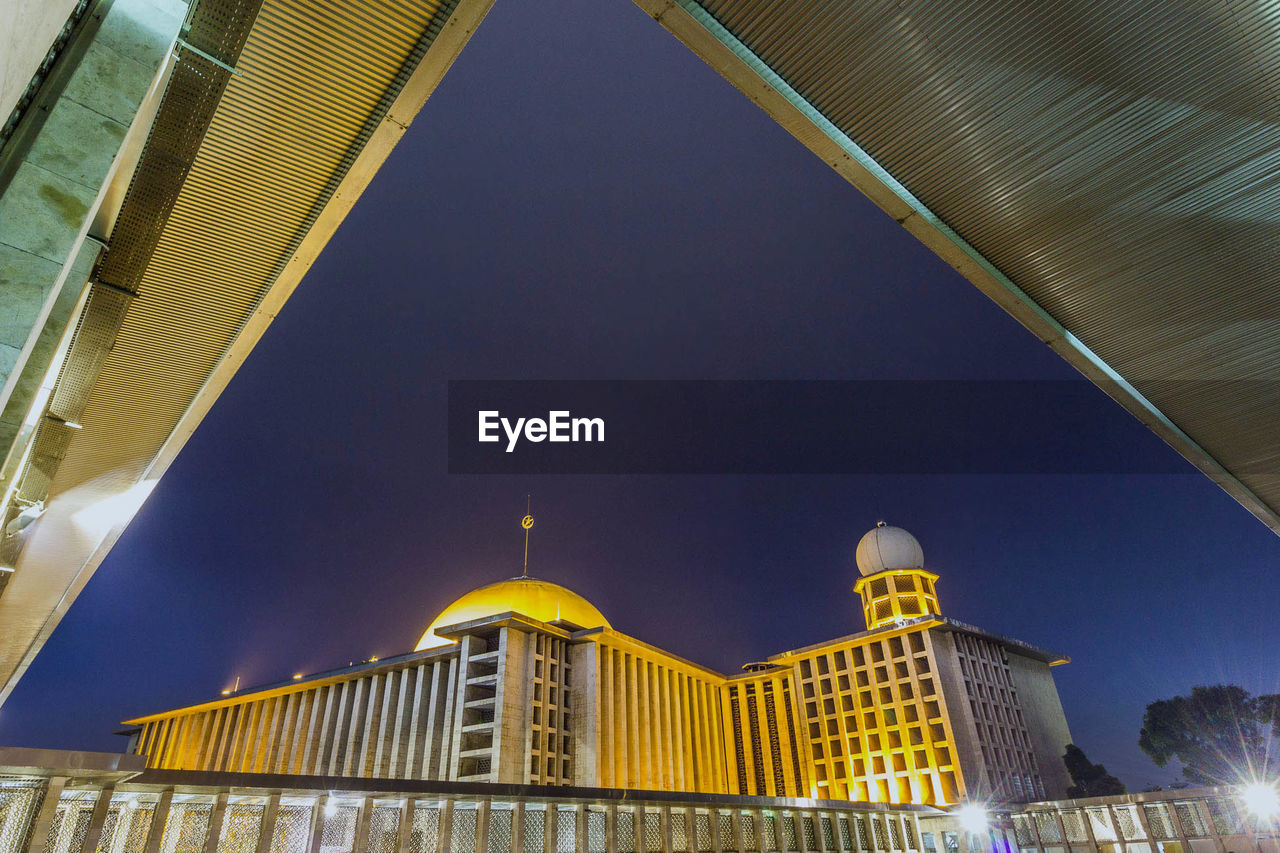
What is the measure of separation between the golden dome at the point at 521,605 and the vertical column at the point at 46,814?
27908mm

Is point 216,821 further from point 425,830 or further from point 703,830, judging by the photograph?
point 703,830

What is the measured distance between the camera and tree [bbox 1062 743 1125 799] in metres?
37.2

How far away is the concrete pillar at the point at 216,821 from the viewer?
8492 millimetres

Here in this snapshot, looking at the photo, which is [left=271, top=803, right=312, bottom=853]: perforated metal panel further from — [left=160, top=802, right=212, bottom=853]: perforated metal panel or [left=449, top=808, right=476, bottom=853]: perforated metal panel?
[left=449, top=808, right=476, bottom=853]: perforated metal panel

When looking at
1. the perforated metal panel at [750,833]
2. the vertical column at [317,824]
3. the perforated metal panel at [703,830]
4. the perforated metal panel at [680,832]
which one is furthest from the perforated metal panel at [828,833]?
the vertical column at [317,824]

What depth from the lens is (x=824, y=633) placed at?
60.5 m

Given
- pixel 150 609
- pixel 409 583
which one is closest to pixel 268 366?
pixel 409 583

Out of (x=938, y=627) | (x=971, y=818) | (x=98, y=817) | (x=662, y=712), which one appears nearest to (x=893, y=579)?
(x=938, y=627)

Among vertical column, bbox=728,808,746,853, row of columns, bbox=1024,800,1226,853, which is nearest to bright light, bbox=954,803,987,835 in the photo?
row of columns, bbox=1024,800,1226,853

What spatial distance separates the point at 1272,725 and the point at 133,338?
50.4 meters

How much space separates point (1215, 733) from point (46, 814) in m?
49.3

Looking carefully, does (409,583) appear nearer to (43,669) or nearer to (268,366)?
(268,366)

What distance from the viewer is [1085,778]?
38.1 metres

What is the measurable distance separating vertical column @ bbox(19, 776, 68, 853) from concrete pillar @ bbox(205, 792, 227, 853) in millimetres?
1786
